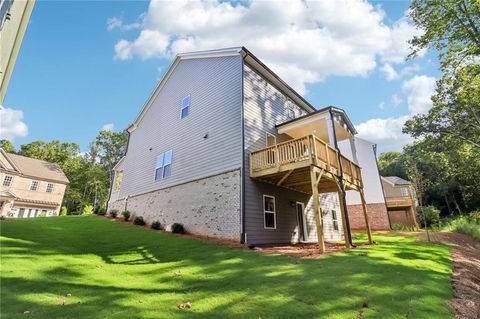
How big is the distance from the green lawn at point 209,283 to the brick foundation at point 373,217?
14.4 m

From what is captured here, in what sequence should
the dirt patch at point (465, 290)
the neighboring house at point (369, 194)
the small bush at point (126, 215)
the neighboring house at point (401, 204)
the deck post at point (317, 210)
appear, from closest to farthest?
the dirt patch at point (465, 290) < the deck post at point (317, 210) < the small bush at point (126, 215) < the neighboring house at point (369, 194) < the neighboring house at point (401, 204)

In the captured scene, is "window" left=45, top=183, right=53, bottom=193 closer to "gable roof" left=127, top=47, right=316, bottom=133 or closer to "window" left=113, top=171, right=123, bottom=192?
"window" left=113, top=171, right=123, bottom=192

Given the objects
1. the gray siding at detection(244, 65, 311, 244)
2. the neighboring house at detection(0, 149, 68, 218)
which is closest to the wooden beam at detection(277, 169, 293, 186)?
Answer: the gray siding at detection(244, 65, 311, 244)

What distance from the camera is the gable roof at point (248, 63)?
44.0 feet

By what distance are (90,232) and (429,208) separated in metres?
30.0

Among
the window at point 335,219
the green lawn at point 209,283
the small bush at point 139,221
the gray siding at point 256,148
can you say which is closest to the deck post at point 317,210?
the green lawn at point 209,283

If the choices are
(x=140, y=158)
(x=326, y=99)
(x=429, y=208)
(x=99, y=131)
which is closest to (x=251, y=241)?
(x=140, y=158)

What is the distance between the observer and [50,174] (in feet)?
111

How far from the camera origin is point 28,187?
101 ft

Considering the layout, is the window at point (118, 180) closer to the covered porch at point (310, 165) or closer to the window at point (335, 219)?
the covered porch at point (310, 165)

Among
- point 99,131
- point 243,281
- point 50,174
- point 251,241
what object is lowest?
point 243,281

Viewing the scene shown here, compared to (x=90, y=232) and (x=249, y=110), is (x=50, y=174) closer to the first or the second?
(x=90, y=232)

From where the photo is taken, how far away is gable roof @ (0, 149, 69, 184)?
30703mm

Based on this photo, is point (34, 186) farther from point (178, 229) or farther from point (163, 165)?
point (178, 229)
